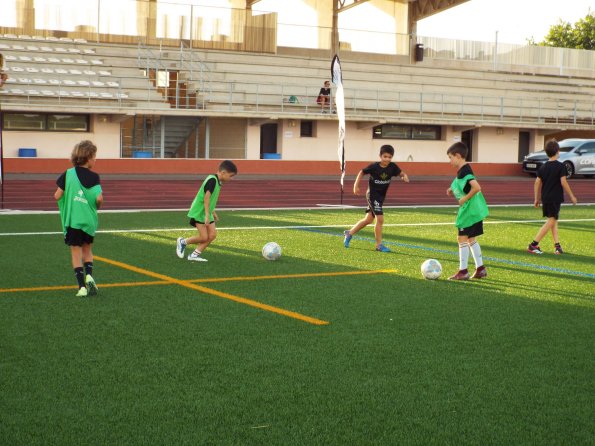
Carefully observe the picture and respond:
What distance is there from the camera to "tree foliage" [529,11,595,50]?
2925 inches

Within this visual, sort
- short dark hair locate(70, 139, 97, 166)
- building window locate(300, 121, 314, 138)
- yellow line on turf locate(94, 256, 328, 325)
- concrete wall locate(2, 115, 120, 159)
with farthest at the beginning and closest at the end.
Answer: building window locate(300, 121, 314, 138), concrete wall locate(2, 115, 120, 159), short dark hair locate(70, 139, 97, 166), yellow line on turf locate(94, 256, 328, 325)

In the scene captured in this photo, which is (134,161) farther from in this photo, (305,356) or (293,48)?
(305,356)

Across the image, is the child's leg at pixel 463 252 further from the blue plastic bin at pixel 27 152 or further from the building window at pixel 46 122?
the building window at pixel 46 122

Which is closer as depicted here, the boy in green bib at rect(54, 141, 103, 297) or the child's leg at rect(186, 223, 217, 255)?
the boy in green bib at rect(54, 141, 103, 297)

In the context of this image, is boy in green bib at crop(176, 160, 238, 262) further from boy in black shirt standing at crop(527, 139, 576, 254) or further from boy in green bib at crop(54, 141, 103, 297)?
boy in black shirt standing at crop(527, 139, 576, 254)

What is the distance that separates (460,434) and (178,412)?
5.16 feet

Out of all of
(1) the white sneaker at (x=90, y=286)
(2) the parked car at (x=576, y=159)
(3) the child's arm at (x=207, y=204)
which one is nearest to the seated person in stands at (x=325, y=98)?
(2) the parked car at (x=576, y=159)

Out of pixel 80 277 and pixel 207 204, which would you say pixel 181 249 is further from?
pixel 80 277

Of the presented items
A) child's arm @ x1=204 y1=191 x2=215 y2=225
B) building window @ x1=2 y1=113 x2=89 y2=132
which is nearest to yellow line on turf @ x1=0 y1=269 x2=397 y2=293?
child's arm @ x1=204 y1=191 x2=215 y2=225

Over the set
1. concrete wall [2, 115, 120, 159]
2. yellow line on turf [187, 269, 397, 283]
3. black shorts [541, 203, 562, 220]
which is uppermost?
concrete wall [2, 115, 120, 159]

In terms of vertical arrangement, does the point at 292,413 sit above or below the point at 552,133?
below

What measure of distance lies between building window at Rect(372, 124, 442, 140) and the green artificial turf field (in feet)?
95.7

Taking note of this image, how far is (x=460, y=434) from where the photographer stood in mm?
4684

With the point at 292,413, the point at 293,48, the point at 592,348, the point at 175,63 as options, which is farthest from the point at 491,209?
the point at 293,48
